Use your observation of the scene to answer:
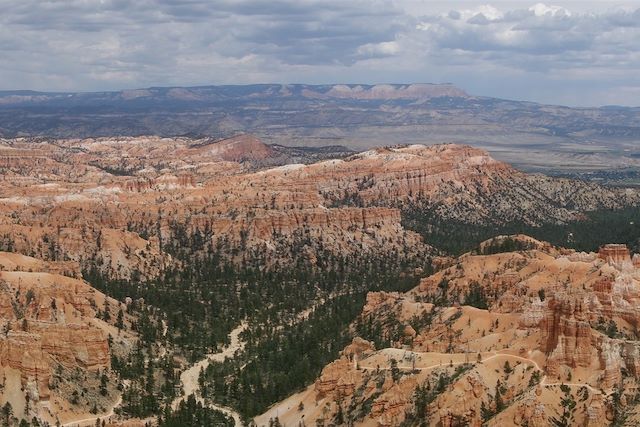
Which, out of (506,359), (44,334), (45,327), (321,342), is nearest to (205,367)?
(321,342)

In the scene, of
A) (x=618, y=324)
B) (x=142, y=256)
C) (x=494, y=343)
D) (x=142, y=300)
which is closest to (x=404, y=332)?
(x=494, y=343)

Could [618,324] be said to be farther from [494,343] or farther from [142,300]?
[142,300]

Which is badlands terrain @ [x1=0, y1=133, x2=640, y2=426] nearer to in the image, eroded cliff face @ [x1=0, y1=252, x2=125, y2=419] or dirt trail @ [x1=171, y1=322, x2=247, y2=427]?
eroded cliff face @ [x1=0, y1=252, x2=125, y2=419]

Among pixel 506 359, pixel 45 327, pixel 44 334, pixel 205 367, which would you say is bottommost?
pixel 205 367

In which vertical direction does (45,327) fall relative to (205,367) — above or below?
above

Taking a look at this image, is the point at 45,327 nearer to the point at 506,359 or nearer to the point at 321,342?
the point at 321,342

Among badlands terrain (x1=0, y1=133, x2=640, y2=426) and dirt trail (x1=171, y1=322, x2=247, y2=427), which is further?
dirt trail (x1=171, y1=322, x2=247, y2=427)

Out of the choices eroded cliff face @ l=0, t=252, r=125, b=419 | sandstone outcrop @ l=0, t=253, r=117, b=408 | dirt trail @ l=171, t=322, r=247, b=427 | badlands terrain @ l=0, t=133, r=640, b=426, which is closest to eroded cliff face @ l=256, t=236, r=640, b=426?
badlands terrain @ l=0, t=133, r=640, b=426

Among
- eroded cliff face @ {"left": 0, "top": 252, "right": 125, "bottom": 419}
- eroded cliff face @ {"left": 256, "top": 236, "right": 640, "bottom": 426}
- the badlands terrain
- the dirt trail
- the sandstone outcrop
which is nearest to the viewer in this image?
eroded cliff face @ {"left": 256, "top": 236, "right": 640, "bottom": 426}
